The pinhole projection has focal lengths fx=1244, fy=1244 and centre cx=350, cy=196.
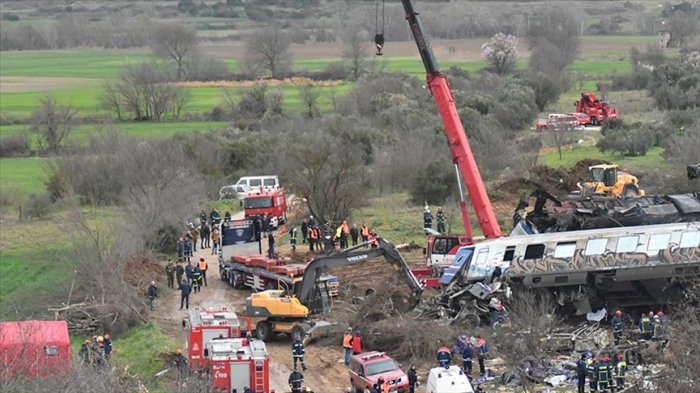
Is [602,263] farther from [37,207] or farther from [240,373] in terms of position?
[37,207]

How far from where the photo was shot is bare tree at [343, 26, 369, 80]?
400 feet

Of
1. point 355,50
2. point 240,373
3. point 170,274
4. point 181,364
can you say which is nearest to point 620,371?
point 240,373

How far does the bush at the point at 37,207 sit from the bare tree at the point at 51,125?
21061 mm

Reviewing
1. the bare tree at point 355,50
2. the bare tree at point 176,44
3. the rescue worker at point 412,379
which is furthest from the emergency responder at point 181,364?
the bare tree at point 176,44

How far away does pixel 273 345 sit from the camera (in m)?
35.1

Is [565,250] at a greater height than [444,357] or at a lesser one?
greater

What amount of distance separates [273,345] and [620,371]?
36.2ft

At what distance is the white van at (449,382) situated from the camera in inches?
1012

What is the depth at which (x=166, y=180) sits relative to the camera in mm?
57812

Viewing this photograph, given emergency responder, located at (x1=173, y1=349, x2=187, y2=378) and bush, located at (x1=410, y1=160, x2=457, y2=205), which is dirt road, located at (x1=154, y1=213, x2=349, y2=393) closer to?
emergency responder, located at (x1=173, y1=349, x2=187, y2=378)

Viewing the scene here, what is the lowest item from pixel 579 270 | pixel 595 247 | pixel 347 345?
pixel 347 345

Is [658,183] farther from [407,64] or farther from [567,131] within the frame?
[407,64]

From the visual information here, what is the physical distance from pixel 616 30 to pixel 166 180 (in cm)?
11029

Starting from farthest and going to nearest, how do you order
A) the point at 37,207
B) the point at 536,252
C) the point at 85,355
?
the point at 37,207
the point at 536,252
the point at 85,355
